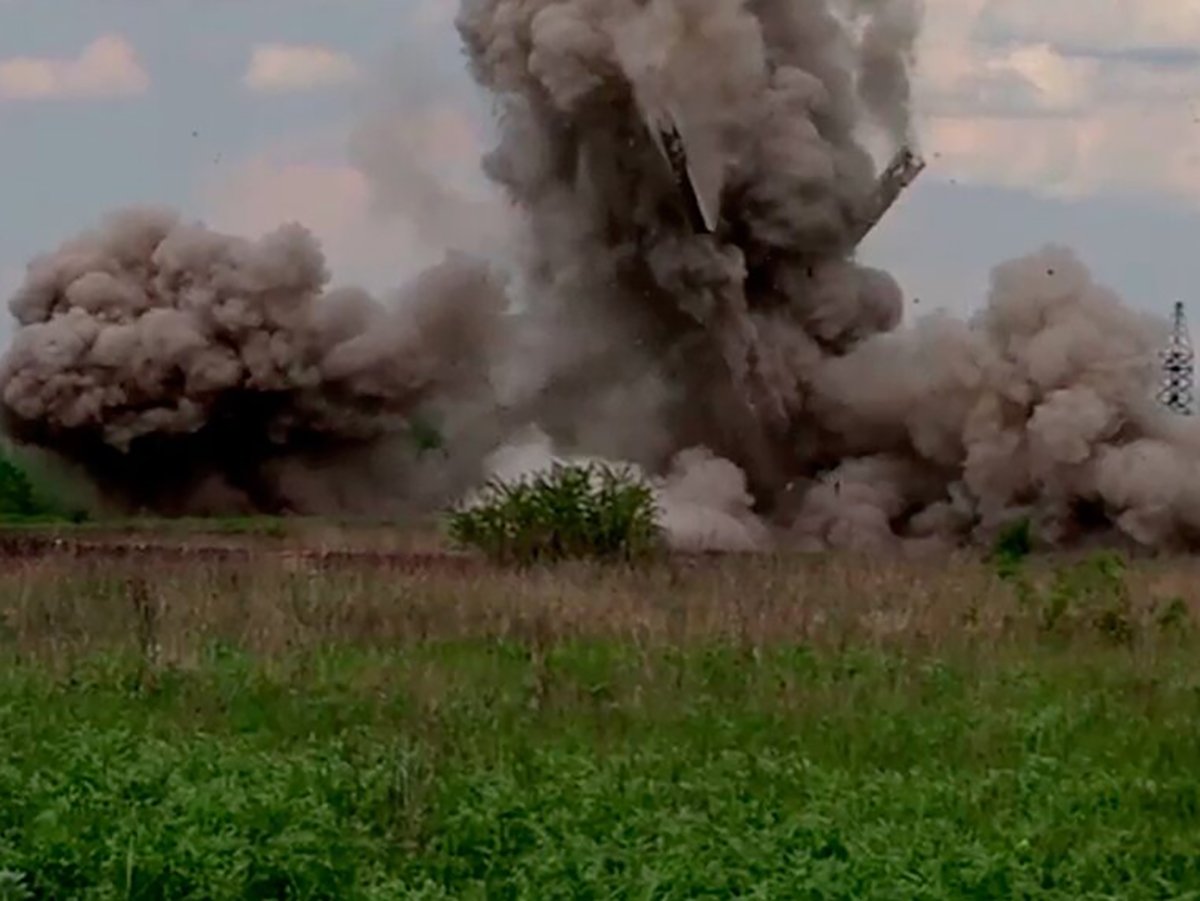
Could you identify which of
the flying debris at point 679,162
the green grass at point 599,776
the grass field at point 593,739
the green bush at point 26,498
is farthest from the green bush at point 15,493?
the green grass at point 599,776

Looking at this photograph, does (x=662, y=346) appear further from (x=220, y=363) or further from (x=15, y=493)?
(x=15, y=493)

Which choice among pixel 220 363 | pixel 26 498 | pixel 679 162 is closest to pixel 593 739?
pixel 679 162

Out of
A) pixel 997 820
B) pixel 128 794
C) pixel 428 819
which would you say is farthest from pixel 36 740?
pixel 997 820

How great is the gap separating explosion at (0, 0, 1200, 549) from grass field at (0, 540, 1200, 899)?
502 inches

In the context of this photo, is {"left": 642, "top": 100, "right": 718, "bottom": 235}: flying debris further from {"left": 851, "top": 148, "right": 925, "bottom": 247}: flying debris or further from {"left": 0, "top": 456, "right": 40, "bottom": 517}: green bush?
{"left": 0, "top": 456, "right": 40, "bottom": 517}: green bush

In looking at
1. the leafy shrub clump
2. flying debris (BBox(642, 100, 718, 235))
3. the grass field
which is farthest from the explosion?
the grass field

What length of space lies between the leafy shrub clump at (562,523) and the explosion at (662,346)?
5.84 metres

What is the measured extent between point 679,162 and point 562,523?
27.7 ft

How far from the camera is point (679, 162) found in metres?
33.3

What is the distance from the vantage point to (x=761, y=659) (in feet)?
54.5

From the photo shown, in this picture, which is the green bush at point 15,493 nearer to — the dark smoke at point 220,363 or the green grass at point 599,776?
the dark smoke at point 220,363

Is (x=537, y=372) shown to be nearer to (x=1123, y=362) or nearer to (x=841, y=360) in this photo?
(x=841, y=360)

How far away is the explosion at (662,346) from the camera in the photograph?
34.1 m

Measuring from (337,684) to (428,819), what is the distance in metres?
4.10
